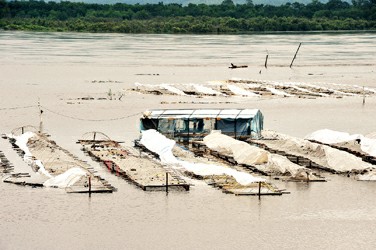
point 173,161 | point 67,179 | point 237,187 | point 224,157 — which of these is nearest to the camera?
point 237,187

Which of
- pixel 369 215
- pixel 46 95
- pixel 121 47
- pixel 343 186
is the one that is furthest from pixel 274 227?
pixel 121 47

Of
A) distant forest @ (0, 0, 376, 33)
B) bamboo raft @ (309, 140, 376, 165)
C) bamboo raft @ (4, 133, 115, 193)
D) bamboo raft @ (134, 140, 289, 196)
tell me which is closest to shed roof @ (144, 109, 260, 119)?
bamboo raft @ (309, 140, 376, 165)

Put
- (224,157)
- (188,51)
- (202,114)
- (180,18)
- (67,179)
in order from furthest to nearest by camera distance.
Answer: (180,18), (188,51), (202,114), (224,157), (67,179)

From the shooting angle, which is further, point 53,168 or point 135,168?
point 135,168

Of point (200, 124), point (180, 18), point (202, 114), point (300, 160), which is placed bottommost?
point (180, 18)

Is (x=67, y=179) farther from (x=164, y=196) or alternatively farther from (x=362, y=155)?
(x=362, y=155)

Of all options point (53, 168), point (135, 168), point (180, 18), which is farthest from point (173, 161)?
point (180, 18)

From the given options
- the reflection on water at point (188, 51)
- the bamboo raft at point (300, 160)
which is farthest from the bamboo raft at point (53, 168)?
the reflection on water at point (188, 51)
